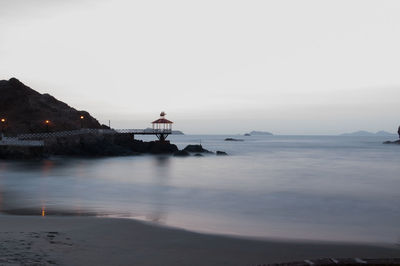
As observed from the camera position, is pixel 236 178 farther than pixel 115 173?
No

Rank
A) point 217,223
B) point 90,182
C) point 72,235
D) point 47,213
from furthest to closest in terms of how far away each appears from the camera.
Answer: point 90,182 < point 47,213 < point 217,223 < point 72,235

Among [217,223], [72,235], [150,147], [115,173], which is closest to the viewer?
[72,235]

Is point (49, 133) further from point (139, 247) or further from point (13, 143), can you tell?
point (139, 247)

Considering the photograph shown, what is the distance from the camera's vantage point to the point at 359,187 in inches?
1163

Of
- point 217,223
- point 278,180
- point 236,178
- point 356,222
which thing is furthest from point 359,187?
point 217,223

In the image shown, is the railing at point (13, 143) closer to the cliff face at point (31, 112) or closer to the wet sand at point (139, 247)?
the cliff face at point (31, 112)

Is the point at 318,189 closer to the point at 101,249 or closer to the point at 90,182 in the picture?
the point at 90,182

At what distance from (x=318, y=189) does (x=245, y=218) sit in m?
13.4

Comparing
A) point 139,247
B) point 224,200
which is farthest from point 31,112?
point 139,247

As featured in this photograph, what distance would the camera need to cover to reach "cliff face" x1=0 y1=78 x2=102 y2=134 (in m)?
61.7

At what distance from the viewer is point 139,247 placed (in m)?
10.9

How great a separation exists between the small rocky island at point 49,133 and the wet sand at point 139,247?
37.7m

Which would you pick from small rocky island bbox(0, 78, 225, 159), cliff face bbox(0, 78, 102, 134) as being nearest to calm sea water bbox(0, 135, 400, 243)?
small rocky island bbox(0, 78, 225, 159)

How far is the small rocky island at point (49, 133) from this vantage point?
160 feet
